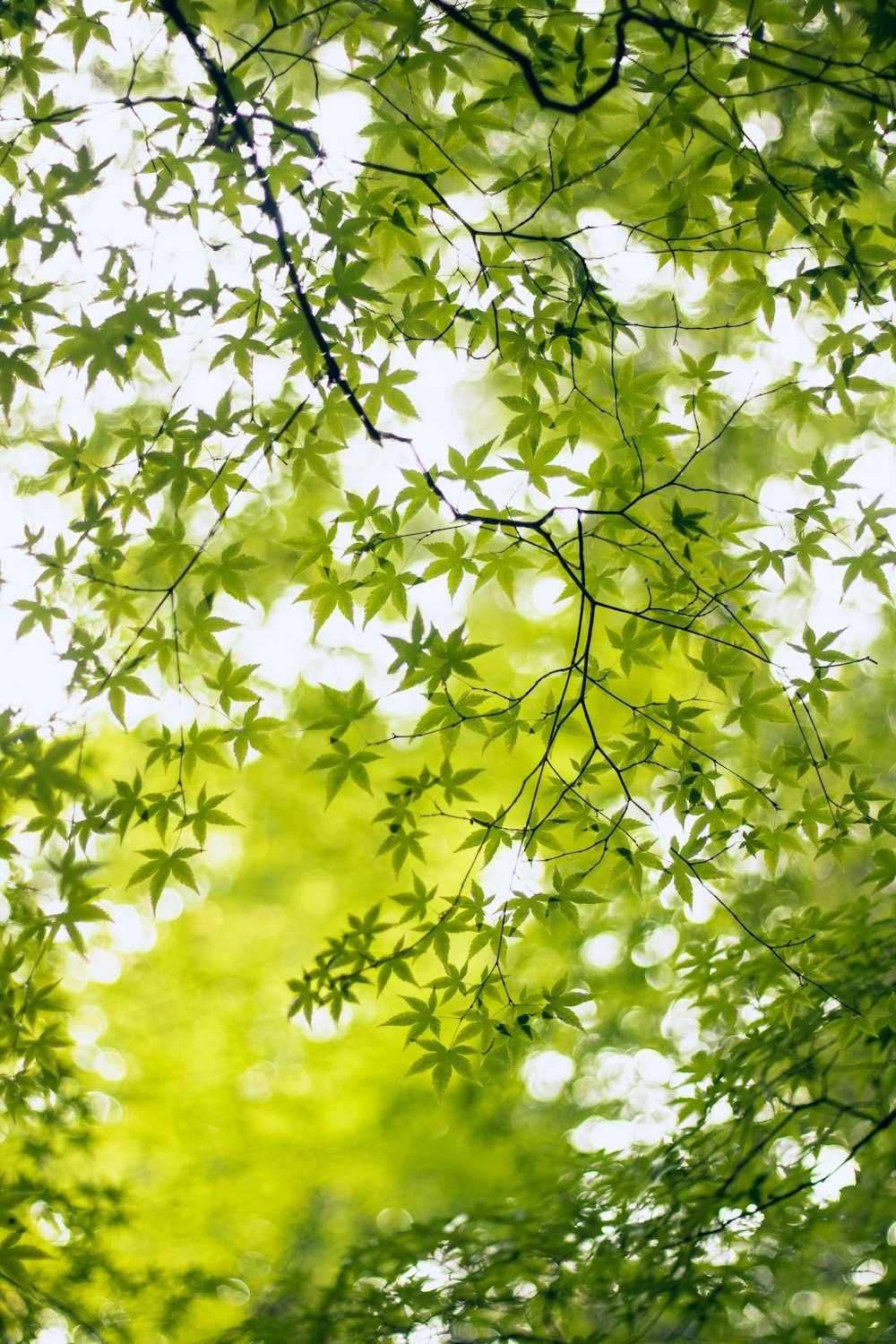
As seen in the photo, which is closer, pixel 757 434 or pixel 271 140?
pixel 271 140

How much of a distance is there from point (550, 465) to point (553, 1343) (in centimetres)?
218

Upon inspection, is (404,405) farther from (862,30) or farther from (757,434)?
(757,434)

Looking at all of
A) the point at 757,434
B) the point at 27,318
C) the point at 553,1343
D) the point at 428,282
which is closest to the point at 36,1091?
the point at 553,1343

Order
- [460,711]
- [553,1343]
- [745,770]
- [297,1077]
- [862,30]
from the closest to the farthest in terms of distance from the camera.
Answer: [862,30] < [460,711] < [553,1343] < [745,770] < [297,1077]

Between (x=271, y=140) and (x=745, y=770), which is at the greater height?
(x=745, y=770)

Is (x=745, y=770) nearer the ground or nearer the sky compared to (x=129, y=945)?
nearer the sky

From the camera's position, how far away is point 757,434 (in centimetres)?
596

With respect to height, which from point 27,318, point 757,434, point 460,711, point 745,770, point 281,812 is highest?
point 757,434

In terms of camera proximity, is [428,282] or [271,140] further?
[428,282]

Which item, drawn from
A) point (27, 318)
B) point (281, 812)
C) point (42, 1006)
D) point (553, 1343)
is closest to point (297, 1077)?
point (281, 812)

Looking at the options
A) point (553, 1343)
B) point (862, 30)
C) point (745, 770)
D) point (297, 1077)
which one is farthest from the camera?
point (297, 1077)

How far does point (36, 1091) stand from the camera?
77.2 inches

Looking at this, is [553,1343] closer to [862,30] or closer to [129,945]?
[862,30]

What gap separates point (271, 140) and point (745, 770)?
187 inches
